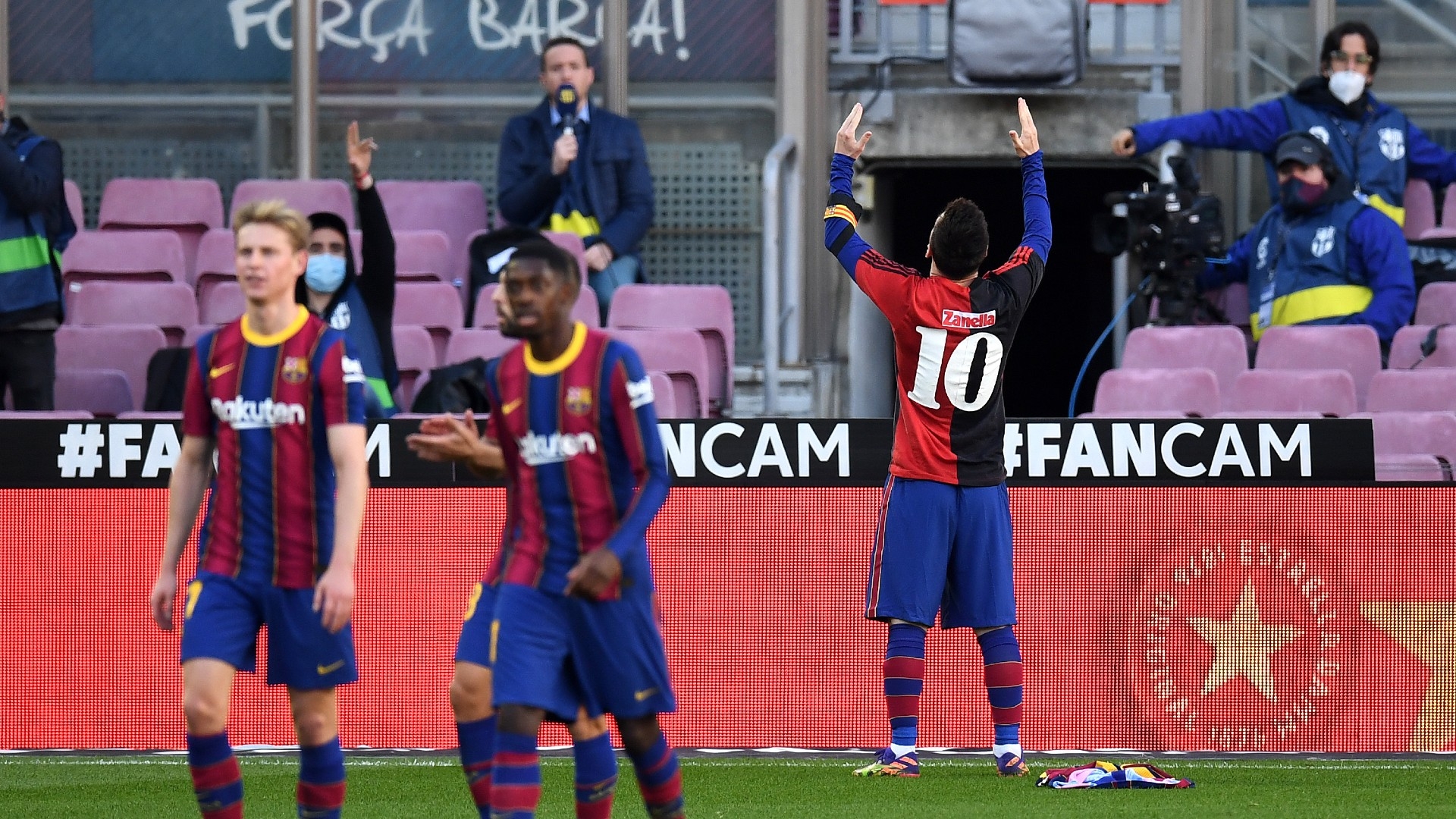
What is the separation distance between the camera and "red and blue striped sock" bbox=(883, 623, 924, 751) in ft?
22.1

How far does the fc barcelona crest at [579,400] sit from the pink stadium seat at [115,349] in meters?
5.74

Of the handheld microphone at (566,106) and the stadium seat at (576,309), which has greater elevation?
the handheld microphone at (566,106)

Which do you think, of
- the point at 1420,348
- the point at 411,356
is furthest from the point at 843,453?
the point at 1420,348

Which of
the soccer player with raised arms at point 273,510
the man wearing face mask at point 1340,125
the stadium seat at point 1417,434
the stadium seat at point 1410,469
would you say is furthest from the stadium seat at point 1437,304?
the soccer player with raised arms at point 273,510

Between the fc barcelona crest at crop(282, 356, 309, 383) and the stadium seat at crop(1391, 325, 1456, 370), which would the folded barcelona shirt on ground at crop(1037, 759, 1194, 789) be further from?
the stadium seat at crop(1391, 325, 1456, 370)

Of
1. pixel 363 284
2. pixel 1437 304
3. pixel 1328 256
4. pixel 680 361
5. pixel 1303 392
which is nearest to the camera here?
pixel 1303 392

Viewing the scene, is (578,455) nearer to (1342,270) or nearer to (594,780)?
(594,780)

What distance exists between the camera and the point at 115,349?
10141 mm

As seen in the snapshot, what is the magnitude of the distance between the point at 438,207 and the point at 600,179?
4.53ft

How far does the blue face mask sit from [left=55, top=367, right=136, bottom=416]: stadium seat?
139 centimetres

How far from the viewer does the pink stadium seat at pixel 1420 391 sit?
919cm

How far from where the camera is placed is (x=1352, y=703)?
7637 millimetres

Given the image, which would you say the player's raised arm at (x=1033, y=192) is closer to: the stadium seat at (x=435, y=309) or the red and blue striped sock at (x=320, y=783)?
the red and blue striped sock at (x=320, y=783)

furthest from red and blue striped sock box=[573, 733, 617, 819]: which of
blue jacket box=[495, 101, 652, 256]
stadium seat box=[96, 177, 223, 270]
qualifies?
stadium seat box=[96, 177, 223, 270]
